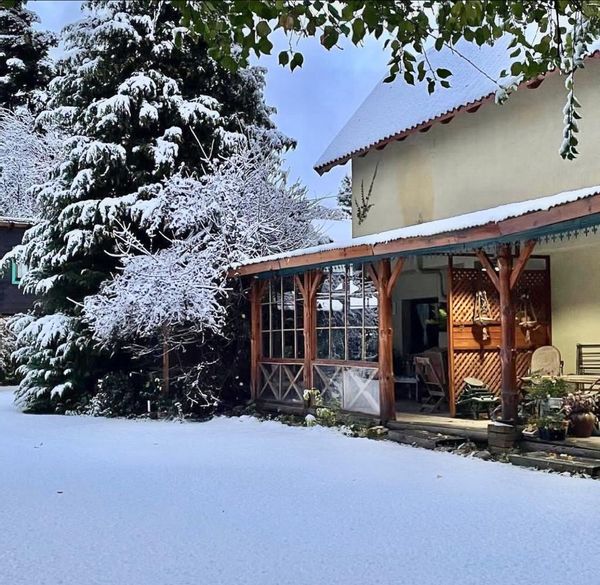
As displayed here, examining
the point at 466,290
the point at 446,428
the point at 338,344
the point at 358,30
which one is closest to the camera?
the point at 358,30

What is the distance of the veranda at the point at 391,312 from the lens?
8.41 meters

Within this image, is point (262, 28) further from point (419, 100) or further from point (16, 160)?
point (16, 160)

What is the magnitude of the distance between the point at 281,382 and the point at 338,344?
163 cm

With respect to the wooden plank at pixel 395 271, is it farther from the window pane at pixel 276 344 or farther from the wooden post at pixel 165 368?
the wooden post at pixel 165 368

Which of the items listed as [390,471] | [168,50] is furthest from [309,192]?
[390,471]

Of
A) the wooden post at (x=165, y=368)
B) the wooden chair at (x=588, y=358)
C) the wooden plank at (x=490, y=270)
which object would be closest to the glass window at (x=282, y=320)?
the wooden post at (x=165, y=368)

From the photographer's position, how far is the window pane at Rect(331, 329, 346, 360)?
11047mm

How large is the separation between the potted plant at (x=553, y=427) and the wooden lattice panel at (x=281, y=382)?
4.63 metres

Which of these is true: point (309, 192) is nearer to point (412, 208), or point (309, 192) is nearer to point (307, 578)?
point (412, 208)

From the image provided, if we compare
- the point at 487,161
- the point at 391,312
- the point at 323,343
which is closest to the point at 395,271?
the point at 391,312

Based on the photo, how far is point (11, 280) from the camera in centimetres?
2100

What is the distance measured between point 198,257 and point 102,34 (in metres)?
5.11

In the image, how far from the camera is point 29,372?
14.1 meters

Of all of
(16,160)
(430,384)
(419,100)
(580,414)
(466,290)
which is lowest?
(580,414)
